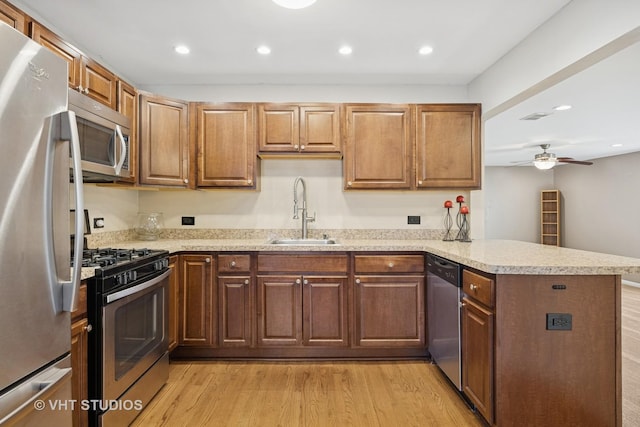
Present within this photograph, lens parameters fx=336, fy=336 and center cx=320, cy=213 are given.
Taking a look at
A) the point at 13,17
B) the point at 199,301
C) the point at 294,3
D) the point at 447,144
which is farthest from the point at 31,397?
the point at 447,144

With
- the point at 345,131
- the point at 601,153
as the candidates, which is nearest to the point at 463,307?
the point at 345,131

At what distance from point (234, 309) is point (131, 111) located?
5.81 ft

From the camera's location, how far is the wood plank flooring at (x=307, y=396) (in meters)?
1.97

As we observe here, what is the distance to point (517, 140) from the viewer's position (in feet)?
17.0

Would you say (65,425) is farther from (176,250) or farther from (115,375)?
(176,250)

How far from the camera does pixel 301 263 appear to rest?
2727 millimetres

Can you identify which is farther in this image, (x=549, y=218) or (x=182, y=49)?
(x=549, y=218)

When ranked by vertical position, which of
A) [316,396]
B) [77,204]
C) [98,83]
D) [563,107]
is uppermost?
[563,107]

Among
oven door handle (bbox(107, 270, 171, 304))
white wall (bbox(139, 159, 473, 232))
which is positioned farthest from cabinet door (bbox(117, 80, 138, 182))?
oven door handle (bbox(107, 270, 171, 304))

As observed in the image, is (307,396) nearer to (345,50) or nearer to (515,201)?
(345,50)

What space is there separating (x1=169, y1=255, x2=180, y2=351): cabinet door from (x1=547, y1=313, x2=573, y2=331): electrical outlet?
2.45 meters

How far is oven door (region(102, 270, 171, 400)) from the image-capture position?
67.0 inches

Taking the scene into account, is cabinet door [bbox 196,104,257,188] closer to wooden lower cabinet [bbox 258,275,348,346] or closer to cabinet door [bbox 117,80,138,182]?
cabinet door [bbox 117,80,138,182]

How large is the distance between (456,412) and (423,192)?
194 cm
